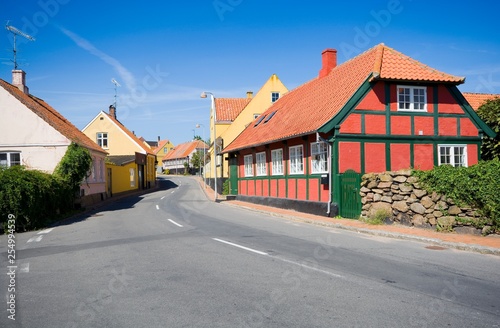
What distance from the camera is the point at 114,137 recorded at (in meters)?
46.2

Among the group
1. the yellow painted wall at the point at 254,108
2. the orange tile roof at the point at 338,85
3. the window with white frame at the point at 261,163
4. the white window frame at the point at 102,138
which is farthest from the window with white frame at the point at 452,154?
the white window frame at the point at 102,138

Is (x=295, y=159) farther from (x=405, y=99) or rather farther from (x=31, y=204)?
(x=31, y=204)

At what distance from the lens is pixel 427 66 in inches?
711

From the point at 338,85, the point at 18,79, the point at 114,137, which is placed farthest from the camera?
the point at 114,137

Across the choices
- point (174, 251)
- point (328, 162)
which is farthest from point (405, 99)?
Answer: point (174, 251)

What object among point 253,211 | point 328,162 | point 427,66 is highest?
point 427,66

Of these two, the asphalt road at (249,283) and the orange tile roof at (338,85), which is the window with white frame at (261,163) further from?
the asphalt road at (249,283)

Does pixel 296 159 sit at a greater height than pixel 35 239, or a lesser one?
greater

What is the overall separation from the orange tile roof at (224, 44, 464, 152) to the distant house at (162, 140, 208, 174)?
75.9m

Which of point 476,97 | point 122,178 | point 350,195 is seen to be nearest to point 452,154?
point 350,195

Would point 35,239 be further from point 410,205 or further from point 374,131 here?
point 374,131

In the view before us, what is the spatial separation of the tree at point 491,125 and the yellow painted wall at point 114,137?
118 ft

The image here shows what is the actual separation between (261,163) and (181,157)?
8366 centimetres

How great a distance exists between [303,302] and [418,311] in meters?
1.41
